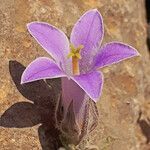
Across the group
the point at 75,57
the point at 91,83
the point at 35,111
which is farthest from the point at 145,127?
the point at 91,83

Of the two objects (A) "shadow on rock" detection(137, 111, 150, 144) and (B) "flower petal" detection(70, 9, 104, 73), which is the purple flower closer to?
(B) "flower petal" detection(70, 9, 104, 73)

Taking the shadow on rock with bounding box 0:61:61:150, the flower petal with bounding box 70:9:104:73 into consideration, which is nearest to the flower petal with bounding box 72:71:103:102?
the flower petal with bounding box 70:9:104:73

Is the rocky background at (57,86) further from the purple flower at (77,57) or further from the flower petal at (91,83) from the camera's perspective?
the flower petal at (91,83)

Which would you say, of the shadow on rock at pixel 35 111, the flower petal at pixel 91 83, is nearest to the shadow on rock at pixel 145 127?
the shadow on rock at pixel 35 111

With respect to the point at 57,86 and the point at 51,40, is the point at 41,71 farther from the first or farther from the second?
the point at 57,86

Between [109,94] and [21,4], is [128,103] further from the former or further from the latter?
[21,4]

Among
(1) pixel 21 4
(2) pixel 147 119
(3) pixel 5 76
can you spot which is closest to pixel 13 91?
(3) pixel 5 76
